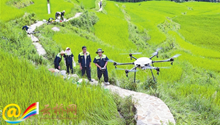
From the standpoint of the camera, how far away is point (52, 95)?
3035 millimetres

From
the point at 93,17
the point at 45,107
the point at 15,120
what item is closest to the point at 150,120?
the point at 45,107

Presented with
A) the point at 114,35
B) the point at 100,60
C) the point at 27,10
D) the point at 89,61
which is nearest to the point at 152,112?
the point at 100,60

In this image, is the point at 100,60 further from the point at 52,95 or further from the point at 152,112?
the point at 152,112

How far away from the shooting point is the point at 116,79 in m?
5.23

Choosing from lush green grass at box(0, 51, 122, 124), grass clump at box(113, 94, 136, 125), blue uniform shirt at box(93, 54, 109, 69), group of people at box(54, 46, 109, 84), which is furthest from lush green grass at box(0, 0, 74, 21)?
grass clump at box(113, 94, 136, 125)

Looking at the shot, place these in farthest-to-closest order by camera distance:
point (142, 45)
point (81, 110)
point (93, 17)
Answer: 1. point (93, 17)
2. point (142, 45)
3. point (81, 110)

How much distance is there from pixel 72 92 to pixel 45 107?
637 mm

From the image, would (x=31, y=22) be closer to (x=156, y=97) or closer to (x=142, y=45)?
(x=142, y=45)

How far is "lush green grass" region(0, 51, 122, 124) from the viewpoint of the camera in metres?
2.80

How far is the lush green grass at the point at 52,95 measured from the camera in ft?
9.19

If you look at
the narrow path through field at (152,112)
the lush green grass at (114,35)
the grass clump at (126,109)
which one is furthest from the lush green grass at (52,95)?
the lush green grass at (114,35)

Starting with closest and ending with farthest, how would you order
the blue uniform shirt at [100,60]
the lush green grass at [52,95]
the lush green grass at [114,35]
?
1. the lush green grass at [52,95]
2. the blue uniform shirt at [100,60]
3. the lush green grass at [114,35]

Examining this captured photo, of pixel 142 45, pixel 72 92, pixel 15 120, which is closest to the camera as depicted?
pixel 15 120

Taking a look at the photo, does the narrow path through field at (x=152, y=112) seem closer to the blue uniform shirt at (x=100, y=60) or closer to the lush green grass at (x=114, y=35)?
the blue uniform shirt at (x=100, y=60)
